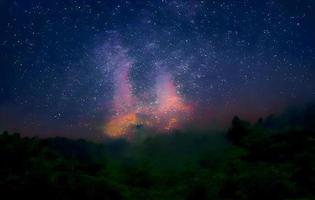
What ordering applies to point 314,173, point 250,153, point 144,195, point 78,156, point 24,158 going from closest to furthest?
point 144,195 → point 314,173 → point 24,158 → point 250,153 → point 78,156

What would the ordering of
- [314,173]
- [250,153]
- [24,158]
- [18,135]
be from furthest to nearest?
1. [18,135]
2. [250,153]
3. [24,158]
4. [314,173]

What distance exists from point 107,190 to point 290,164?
727 centimetres

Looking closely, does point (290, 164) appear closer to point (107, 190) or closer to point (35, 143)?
point (107, 190)

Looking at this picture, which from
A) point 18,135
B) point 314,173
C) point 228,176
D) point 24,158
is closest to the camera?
point 228,176

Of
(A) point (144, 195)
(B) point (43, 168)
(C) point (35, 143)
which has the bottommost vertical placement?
(A) point (144, 195)

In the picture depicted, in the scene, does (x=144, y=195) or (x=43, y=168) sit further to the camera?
(x=43, y=168)

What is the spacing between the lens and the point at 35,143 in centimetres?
1884

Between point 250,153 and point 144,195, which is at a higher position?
point 250,153

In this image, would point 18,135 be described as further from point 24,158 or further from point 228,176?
point 228,176

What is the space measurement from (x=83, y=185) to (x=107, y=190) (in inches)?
38.6

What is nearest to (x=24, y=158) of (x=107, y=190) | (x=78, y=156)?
(x=107, y=190)

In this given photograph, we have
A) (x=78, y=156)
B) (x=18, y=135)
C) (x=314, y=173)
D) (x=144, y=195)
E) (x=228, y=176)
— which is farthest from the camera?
(x=78, y=156)

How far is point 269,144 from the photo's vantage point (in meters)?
18.7

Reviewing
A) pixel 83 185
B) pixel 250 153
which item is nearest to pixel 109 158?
pixel 83 185
